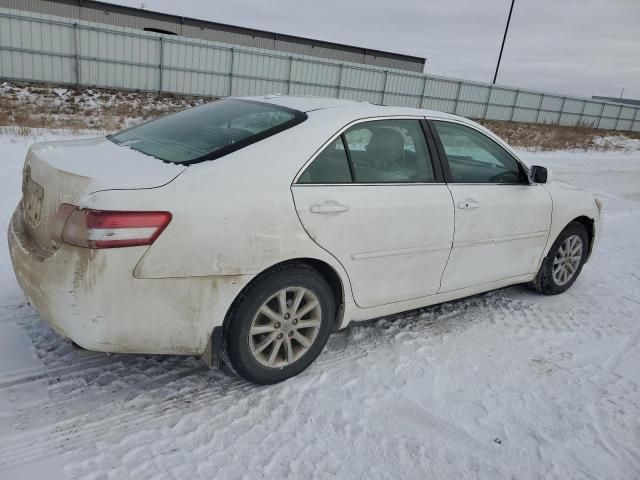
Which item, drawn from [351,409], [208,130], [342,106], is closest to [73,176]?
[208,130]

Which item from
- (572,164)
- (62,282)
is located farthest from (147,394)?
(572,164)

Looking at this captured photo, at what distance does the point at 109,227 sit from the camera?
88.6 inches

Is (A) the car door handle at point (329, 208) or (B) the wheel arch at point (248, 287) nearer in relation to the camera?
(B) the wheel arch at point (248, 287)

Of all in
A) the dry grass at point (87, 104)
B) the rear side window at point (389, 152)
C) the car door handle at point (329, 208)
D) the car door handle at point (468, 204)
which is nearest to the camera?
the car door handle at point (329, 208)

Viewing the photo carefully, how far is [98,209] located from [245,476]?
52.9 inches

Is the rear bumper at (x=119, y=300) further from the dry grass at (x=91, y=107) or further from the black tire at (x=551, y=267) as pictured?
the dry grass at (x=91, y=107)

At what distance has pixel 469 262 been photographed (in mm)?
3658

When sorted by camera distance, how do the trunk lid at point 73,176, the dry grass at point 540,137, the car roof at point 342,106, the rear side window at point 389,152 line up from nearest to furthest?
the trunk lid at point 73,176 < the rear side window at point 389,152 < the car roof at point 342,106 < the dry grass at point 540,137

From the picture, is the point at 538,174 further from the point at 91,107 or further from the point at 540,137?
the point at 540,137

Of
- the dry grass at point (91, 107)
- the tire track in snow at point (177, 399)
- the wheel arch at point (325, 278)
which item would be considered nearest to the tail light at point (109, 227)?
the wheel arch at point (325, 278)

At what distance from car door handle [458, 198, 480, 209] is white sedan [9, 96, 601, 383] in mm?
12

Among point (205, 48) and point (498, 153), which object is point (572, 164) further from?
point (205, 48)

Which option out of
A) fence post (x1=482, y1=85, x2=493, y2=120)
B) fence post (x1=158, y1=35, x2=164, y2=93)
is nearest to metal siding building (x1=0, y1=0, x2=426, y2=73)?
fence post (x1=158, y1=35, x2=164, y2=93)

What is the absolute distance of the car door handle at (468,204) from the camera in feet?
11.4
